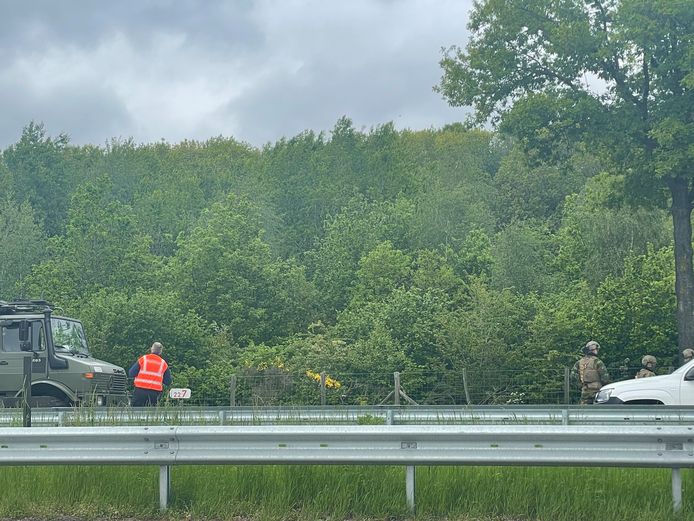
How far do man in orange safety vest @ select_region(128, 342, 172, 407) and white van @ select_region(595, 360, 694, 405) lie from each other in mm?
6925

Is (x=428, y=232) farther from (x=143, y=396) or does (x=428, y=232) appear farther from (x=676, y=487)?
(x=676, y=487)

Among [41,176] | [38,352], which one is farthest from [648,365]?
[41,176]

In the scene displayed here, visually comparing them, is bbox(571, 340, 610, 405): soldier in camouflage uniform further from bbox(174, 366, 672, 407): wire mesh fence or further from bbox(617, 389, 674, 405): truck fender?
bbox(174, 366, 672, 407): wire mesh fence

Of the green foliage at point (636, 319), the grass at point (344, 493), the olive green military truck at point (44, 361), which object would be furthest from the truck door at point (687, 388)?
the green foliage at point (636, 319)

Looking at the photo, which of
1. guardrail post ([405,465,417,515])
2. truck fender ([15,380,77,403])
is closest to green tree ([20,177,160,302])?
truck fender ([15,380,77,403])

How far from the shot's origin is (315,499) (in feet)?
29.3

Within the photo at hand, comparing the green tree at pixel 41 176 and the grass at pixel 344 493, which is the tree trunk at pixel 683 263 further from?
the green tree at pixel 41 176

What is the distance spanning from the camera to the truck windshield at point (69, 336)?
22250 mm

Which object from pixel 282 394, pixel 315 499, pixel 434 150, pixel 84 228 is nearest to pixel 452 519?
pixel 315 499

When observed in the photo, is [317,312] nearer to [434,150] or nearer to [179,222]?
[179,222]

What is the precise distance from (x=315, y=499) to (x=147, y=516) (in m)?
1.25

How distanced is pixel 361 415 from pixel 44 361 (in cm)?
1009

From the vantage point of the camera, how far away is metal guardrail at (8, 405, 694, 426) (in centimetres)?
1188

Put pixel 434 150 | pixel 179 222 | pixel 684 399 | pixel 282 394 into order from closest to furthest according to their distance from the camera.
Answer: pixel 684 399, pixel 282 394, pixel 179 222, pixel 434 150
